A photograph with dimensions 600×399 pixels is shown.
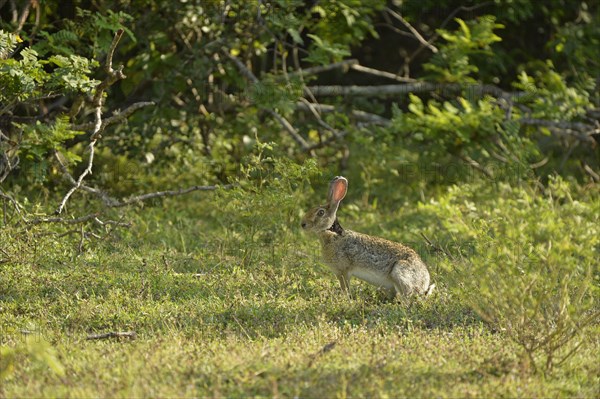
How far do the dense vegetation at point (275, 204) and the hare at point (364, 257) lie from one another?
0.63ft

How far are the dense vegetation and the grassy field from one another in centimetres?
2

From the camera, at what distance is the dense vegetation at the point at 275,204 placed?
543 centimetres

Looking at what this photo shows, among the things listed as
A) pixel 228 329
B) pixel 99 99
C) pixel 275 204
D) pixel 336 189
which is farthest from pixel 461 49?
pixel 228 329

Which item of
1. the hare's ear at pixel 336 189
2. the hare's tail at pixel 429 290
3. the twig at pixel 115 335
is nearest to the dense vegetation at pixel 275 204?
the twig at pixel 115 335

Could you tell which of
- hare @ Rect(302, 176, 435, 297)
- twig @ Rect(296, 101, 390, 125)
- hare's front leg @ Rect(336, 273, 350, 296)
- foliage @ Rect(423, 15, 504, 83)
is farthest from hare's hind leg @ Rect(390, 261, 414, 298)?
foliage @ Rect(423, 15, 504, 83)

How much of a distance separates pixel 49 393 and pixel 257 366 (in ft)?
4.08

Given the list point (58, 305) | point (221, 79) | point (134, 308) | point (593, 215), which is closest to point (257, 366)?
point (134, 308)

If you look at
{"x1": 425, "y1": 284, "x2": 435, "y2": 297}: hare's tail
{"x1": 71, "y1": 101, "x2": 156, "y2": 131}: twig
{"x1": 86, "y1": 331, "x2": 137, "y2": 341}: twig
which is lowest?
{"x1": 425, "y1": 284, "x2": 435, "y2": 297}: hare's tail

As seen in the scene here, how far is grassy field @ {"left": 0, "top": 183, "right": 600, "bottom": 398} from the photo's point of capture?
513cm

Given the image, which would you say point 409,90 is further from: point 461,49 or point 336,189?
point 336,189

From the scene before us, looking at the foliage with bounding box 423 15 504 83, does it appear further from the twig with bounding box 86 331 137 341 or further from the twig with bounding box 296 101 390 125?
the twig with bounding box 86 331 137 341

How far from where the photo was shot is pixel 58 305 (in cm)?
675

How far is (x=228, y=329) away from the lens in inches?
247

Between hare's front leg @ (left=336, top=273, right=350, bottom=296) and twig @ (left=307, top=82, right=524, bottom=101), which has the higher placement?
twig @ (left=307, top=82, right=524, bottom=101)
